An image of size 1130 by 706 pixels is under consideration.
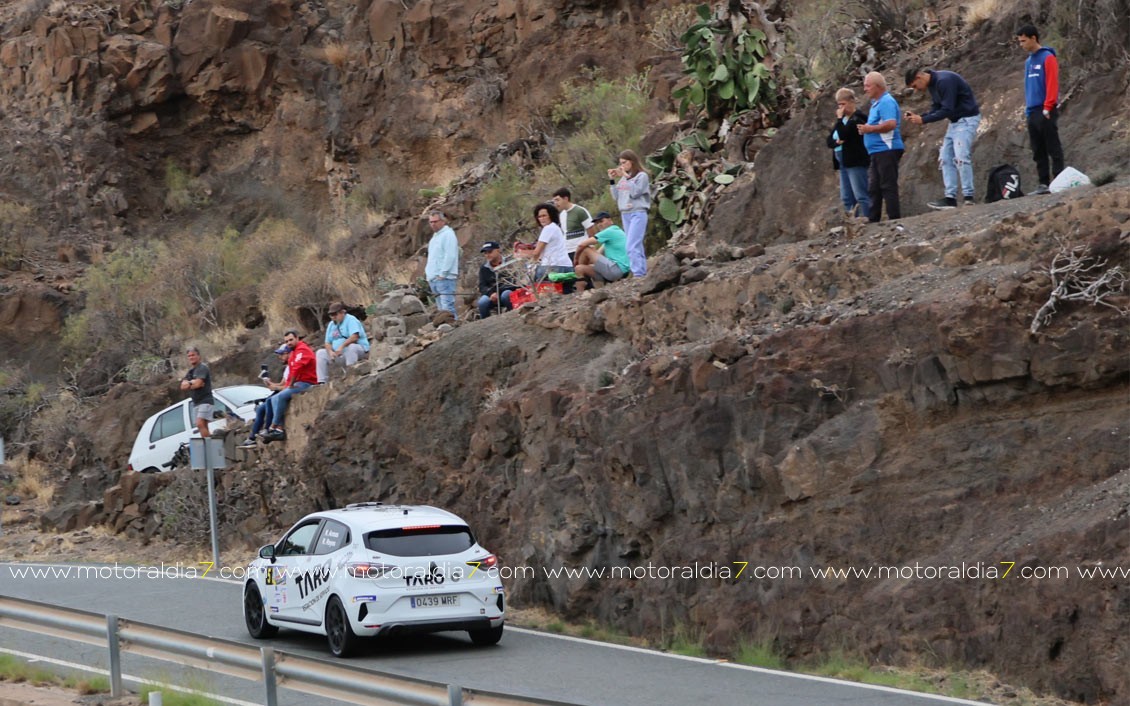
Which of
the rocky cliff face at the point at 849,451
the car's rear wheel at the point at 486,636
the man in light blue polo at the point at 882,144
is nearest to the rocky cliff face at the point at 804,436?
the rocky cliff face at the point at 849,451

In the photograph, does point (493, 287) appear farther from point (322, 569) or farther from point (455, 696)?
point (455, 696)

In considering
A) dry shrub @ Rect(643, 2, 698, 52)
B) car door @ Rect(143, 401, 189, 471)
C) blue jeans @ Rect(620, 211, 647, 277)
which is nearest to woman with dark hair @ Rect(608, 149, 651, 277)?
blue jeans @ Rect(620, 211, 647, 277)

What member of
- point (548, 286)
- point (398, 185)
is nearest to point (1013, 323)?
point (548, 286)

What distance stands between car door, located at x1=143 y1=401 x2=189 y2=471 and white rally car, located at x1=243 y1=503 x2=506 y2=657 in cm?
1121

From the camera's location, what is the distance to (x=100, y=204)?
43469 mm

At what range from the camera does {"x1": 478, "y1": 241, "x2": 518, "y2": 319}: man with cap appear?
21.5 m

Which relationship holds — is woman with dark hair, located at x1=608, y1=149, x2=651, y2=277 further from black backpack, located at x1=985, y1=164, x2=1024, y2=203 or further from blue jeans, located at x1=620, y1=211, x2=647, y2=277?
black backpack, located at x1=985, y1=164, x2=1024, y2=203

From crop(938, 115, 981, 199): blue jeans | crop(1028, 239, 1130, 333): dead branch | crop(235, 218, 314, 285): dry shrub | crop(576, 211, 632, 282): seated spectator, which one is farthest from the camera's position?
crop(235, 218, 314, 285): dry shrub

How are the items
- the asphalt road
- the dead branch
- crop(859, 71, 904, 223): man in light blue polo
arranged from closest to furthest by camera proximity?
1. the asphalt road
2. the dead branch
3. crop(859, 71, 904, 223): man in light blue polo

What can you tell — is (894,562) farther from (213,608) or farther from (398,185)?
(398,185)

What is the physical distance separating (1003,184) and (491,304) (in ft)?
26.5

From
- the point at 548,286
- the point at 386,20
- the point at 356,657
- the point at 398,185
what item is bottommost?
the point at 356,657

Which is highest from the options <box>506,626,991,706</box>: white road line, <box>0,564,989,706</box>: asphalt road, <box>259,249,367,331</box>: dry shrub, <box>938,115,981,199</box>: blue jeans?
<box>259,249,367,331</box>: dry shrub

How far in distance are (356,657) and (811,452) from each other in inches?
186
